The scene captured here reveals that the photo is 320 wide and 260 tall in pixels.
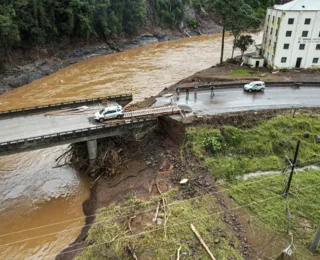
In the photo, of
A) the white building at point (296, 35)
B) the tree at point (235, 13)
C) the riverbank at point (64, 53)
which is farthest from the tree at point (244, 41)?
the riverbank at point (64, 53)

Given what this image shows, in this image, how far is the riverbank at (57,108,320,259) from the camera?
19234mm

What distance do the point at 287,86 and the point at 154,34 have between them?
6668cm

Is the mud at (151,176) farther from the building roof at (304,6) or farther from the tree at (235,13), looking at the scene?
the building roof at (304,6)

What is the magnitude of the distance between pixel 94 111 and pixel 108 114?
10.9 feet

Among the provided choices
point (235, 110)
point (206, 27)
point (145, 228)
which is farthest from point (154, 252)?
point (206, 27)

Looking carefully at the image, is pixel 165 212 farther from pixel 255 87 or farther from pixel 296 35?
pixel 296 35

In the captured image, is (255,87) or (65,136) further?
(255,87)

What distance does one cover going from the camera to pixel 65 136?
84.8 feet

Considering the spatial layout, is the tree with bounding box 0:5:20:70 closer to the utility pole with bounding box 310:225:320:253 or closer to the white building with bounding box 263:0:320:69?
the white building with bounding box 263:0:320:69

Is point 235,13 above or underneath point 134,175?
above

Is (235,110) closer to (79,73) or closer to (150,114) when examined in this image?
(150,114)

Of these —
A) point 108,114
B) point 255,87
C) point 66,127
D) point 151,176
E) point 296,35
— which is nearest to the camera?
point 151,176

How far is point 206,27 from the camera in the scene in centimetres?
11638

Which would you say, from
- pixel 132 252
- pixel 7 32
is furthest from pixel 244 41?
pixel 132 252
